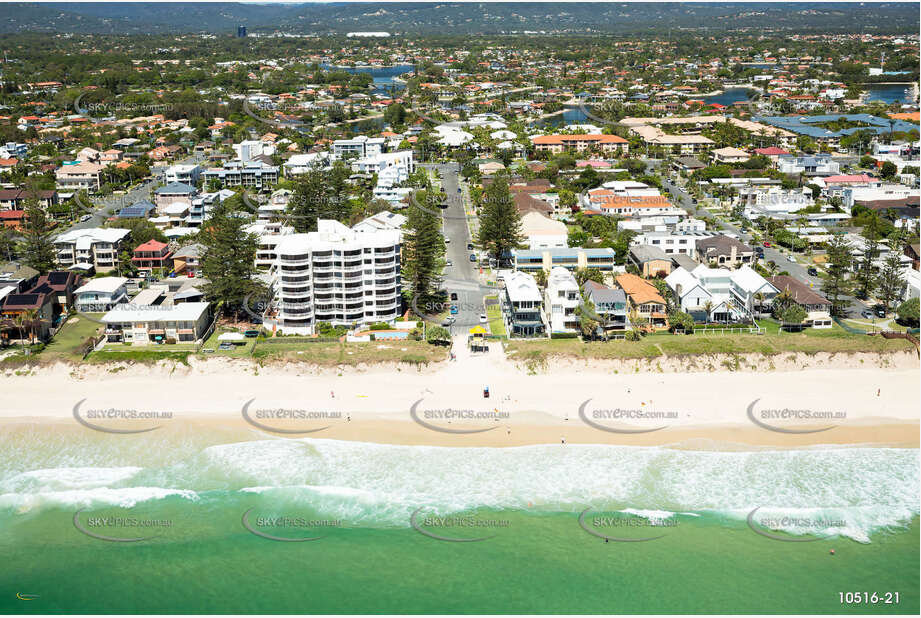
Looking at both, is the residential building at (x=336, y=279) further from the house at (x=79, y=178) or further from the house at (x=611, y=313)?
the house at (x=79, y=178)

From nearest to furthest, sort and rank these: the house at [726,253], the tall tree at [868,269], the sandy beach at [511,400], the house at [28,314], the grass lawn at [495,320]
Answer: the sandy beach at [511,400], the house at [28,314], the grass lawn at [495,320], the tall tree at [868,269], the house at [726,253]

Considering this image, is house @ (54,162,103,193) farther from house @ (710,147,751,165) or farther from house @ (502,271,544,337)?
house @ (710,147,751,165)

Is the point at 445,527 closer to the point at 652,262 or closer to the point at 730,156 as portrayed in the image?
the point at 652,262

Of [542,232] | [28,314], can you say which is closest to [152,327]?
[28,314]

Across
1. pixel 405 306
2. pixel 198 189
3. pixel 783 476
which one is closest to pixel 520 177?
pixel 198 189

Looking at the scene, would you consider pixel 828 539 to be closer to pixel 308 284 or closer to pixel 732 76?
pixel 308 284

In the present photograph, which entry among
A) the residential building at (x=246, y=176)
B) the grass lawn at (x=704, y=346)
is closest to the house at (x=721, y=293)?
the grass lawn at (x=704, y=346)
